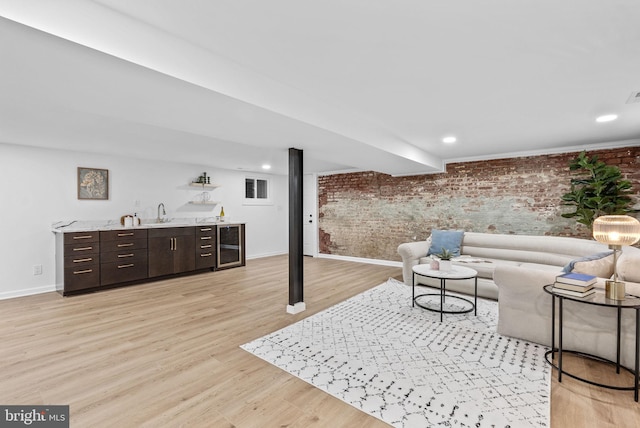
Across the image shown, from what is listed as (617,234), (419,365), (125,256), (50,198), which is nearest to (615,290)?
(617,234)

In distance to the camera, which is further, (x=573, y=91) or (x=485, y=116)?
(x=485, y=116)

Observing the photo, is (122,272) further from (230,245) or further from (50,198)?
(230,245)

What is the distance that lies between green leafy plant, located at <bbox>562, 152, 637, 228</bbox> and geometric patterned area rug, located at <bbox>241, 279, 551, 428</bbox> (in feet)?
7.70

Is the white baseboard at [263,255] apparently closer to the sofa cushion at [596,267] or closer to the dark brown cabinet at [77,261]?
the dark brown cabinet at [77,261]

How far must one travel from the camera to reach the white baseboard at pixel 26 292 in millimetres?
4372

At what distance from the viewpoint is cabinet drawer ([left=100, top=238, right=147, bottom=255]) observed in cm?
473

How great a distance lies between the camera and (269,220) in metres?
8.27

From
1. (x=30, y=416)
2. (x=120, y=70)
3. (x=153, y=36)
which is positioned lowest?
(x=30, y=416)

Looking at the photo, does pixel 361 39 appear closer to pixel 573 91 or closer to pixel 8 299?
pixel 573 91

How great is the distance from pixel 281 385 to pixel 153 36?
2.38m

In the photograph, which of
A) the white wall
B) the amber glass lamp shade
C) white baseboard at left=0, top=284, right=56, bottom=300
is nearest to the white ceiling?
the amber glass lamp shade

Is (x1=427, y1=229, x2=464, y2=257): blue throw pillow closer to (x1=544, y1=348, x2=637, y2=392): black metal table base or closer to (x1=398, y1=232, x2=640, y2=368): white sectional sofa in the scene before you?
(x1=398, y1=232, x2=640, y2=368): white sectional sofa

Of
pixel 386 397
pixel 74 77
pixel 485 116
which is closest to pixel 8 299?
pixel 74 77

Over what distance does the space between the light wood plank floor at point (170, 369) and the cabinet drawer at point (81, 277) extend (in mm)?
251
